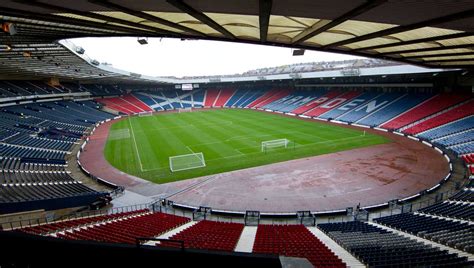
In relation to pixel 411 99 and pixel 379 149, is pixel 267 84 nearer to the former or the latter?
pixel 411 99

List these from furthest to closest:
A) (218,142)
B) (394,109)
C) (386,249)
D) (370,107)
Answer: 1. (370,107)
2. (394,109)
3. (218,142)
4. (386,249)

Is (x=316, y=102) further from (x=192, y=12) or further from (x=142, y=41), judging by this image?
(x=192, y=12)

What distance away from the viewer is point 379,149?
32031 mm

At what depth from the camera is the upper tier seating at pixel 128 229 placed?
11.3m

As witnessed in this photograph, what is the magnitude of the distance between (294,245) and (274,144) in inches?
947

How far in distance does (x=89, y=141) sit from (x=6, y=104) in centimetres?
1886

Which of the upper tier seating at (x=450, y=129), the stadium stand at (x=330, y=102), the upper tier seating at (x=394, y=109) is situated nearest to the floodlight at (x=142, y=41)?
the upper tier seating at (x=450, y=129)

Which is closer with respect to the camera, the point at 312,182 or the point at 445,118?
the point at 312,182

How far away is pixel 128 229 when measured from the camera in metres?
13.2

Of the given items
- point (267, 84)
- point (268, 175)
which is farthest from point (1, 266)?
point (267, 84)

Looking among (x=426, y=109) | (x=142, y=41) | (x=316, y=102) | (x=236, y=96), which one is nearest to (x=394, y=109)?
(x=426, y=109)

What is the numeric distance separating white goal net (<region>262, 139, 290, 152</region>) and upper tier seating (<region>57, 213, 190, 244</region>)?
60.1 feet

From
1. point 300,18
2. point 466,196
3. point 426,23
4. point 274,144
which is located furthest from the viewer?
point 274,144

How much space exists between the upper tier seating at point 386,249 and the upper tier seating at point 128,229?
8048mm
